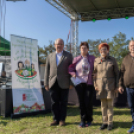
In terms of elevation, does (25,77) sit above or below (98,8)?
below

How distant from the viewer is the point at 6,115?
3086mm

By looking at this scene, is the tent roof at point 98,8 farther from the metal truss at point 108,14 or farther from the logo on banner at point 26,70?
the logo on banner at point 26,70

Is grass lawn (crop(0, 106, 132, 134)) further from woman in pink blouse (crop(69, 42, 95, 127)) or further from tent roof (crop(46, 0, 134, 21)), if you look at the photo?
tent roof (crop(46, 0, 134, 21))

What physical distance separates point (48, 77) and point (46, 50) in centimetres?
1173

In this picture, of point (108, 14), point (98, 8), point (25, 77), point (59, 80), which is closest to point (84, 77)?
point (59, 80)

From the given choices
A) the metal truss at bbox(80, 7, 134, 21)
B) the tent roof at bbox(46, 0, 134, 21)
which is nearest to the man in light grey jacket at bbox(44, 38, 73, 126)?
the tent roof at bbox(46, 0, 134, 21)

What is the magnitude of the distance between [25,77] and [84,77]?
1.44m

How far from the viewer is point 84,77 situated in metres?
2.36

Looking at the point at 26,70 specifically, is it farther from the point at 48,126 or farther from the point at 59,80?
the point at 48,126

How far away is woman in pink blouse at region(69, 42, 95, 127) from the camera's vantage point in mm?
2359

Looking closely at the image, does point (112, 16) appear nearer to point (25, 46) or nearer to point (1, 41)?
point (1, 41)

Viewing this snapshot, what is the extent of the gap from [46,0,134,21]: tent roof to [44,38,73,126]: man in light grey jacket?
571 cm

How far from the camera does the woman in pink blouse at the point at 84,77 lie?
2.36m

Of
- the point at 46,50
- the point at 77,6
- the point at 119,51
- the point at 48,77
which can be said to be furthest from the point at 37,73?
the point at 46,50
